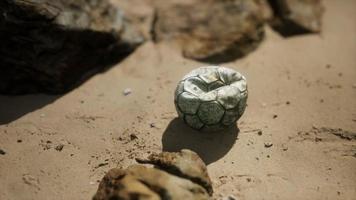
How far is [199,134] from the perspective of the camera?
14.2 feet

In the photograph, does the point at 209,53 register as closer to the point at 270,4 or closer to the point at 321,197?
the point at 270,4

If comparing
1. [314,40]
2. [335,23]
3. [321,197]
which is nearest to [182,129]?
[321,197]

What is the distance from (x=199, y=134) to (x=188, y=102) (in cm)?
45

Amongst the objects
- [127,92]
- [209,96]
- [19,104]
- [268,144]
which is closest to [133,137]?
[127,92]

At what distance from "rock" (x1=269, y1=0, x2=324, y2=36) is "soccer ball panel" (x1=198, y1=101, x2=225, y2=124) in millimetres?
2317

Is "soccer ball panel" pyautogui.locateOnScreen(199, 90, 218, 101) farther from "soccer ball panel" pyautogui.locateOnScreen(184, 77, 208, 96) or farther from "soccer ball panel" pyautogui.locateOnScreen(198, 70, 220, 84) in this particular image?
"soccer ball panel" pyautogui.locateOnScreen(198, 70, 220, 84)

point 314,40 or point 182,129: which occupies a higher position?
point 314,40

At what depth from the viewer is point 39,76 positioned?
16.0 ft

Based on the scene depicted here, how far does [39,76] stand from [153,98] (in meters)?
1.23

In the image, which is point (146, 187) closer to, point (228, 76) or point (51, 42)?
point (228, 76)

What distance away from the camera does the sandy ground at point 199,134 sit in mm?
3918

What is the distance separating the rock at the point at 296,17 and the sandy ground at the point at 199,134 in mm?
327

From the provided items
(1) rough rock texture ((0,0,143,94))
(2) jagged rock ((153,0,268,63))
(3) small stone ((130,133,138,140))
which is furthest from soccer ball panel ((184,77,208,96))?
(1) rough rock texture ((0,0,143,94))

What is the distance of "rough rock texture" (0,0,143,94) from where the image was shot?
458 centimetres
